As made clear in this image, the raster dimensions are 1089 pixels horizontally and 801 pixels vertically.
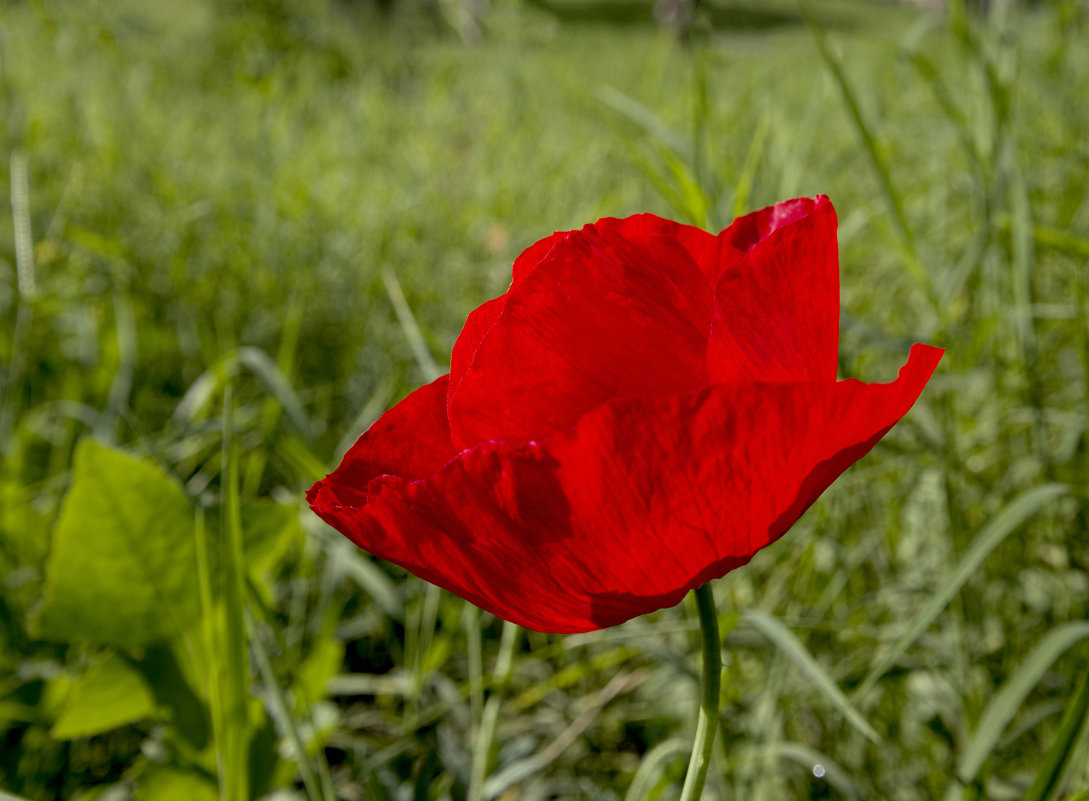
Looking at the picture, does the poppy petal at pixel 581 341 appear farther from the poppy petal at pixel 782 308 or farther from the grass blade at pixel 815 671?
the grass blade at pixel 815 671

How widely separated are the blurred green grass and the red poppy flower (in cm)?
21

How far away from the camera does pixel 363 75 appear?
14.8 feet

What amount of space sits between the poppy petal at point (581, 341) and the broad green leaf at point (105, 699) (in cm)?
55

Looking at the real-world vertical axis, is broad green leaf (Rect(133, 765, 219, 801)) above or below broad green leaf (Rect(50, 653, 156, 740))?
below

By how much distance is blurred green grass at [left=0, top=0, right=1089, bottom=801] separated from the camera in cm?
78

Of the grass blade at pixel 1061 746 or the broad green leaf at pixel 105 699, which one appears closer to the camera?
A: the grass blade at pixel 1061 746

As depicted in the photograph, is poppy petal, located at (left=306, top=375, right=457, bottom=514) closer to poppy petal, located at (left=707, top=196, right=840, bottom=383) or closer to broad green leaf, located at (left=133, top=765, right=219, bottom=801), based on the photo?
poppy petal, located at (left=707, top=196, right=840, bottom=383)

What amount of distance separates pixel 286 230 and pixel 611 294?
1.57 metres

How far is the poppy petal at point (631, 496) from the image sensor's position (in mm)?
318

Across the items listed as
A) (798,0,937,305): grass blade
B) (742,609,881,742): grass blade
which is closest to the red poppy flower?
(742,609,881,742): grass blade

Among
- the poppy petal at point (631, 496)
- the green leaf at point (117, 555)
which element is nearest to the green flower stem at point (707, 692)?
the poppy petal at point (631, 496)

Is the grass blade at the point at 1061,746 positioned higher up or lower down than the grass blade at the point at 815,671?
lower down

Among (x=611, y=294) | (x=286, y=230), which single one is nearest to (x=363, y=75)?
(x=286, y=230)

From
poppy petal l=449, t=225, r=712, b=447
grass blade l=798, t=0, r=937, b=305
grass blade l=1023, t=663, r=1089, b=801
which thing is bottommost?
grass blade l=1023, t=663, r=1089, b=801
